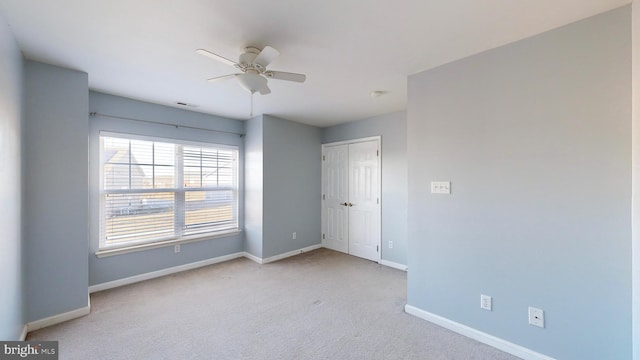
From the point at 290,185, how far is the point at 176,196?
1.76m

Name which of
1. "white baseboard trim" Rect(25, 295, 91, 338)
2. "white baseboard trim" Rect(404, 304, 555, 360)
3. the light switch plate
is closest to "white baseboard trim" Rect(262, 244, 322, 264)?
"white baseboard trim" Rect(25, 295, 91, 338)

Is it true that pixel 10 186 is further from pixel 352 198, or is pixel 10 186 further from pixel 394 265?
pixel 394 265

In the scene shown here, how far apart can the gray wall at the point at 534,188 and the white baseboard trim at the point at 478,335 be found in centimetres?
4

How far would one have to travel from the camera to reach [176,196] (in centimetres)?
384

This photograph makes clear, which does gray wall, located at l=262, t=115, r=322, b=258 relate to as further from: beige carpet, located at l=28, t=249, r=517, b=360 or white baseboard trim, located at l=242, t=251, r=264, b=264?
beige carpet, located at l=28, t=249, r=517, b=360

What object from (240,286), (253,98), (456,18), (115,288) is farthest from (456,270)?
(115,288)

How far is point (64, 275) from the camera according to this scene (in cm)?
246

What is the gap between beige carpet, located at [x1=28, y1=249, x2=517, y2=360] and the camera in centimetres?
204

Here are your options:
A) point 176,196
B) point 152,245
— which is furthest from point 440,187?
point 152,245

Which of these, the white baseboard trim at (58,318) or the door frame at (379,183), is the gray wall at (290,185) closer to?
the door frame at (379,183)

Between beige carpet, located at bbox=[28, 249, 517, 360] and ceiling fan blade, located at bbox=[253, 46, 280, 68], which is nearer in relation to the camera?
ceiling fan blade, located at bbox=[253, 46, 280, 68]

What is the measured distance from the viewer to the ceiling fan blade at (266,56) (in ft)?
5.75

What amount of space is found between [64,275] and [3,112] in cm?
161

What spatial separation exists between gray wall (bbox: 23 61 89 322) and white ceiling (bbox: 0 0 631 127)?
0.27 metres
